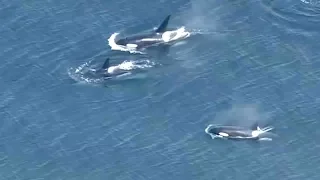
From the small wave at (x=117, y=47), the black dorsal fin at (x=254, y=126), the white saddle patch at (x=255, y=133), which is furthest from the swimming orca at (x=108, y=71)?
the white saddle patch at (x=255, y=133)

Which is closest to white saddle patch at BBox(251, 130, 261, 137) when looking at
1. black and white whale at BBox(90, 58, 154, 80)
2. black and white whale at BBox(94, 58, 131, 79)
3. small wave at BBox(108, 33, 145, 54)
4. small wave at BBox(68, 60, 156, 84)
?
black and white whale at BBox(90, 58, 154, 80)

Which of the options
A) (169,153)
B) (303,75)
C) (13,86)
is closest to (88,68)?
(13,86)

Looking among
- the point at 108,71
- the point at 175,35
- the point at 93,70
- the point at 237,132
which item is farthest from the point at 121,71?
the point at 237,132

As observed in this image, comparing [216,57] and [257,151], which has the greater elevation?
[216,57]

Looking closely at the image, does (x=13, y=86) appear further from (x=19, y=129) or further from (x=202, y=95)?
(x=202, y=95)

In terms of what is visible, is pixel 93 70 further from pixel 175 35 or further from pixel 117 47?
pixel 175 35

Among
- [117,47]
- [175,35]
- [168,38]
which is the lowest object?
[117,47]
